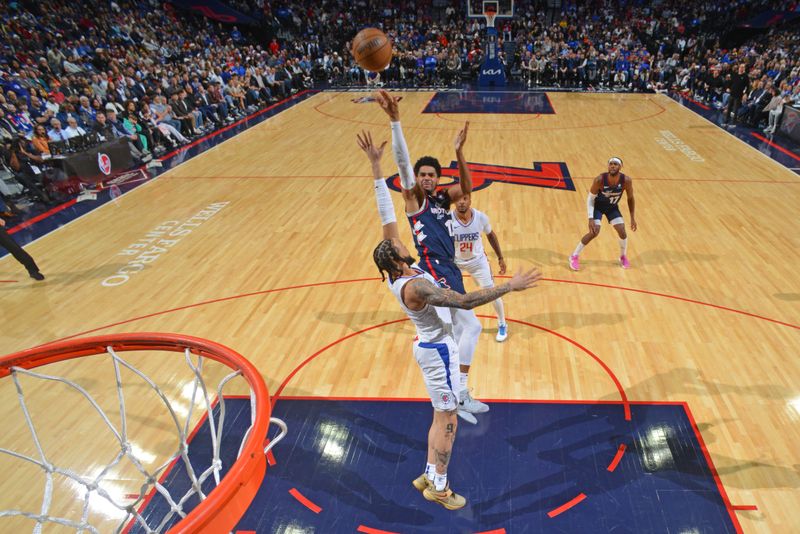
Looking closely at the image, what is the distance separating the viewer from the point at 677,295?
655cm

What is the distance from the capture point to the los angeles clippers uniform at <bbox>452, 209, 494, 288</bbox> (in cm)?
532

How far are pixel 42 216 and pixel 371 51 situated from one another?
7596 mm

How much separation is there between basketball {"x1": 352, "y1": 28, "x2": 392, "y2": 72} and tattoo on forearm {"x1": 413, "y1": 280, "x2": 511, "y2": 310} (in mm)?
2953

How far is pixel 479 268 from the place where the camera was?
213 inches

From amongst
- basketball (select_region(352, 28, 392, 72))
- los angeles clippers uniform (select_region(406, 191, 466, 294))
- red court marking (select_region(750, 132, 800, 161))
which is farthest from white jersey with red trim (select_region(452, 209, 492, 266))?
red court marking (select_region(750, 132, 800, 161))

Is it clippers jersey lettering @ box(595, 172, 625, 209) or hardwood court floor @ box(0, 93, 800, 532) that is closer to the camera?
hardwood court floor @ box(0, 93, 800, 532)

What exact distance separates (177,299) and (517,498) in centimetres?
483

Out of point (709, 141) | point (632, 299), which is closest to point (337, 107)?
point (709, 141)

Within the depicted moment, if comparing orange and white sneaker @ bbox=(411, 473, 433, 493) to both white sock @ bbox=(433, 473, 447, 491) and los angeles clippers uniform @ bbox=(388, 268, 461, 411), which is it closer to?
white sock @ bbox=(433, 473, 447, 491)

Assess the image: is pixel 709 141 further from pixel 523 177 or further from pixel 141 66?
pixel 141 66

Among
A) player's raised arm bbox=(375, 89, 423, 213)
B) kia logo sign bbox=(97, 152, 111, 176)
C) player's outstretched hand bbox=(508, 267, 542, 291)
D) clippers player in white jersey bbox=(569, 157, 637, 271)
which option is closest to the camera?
player's outstretched hand bbox=(508, 267, 542, 291)

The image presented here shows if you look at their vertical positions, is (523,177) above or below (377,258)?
below

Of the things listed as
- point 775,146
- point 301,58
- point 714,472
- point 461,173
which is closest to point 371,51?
point 461,173

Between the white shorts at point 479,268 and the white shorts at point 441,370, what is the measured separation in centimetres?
179
